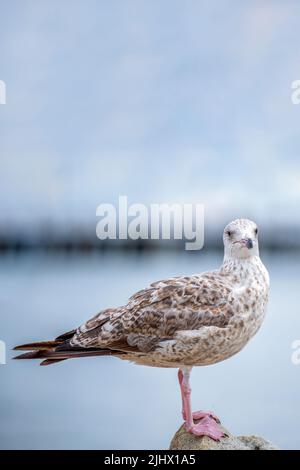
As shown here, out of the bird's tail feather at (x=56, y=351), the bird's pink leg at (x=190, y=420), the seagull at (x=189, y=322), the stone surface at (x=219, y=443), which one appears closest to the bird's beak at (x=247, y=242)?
the seagull at (x=189, y=322)

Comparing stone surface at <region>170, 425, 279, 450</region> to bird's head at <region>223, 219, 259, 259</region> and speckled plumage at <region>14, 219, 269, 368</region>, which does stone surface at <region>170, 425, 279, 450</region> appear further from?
bird's head at <region>223, 219, 259, 259</region>

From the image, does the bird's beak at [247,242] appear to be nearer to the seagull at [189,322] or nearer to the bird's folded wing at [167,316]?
the seagull at [189,322]

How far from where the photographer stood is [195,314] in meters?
2.83

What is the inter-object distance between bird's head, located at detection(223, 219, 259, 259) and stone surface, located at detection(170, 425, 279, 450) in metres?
0.77

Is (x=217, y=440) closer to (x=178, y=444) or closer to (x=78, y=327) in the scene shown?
(x=178, y=444)

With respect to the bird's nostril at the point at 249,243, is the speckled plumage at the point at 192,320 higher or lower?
lower

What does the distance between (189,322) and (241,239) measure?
15.4 inches

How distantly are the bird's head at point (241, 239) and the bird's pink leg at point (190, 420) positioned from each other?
A: 0.52 metres

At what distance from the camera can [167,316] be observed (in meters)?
2.84

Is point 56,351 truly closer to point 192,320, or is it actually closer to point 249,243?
point 192,320

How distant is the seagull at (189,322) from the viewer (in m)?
2.81

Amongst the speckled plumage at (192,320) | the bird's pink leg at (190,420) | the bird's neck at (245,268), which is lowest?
the bird's pink leg at (190,420)
